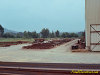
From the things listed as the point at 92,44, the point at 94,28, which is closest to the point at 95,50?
the point at 92,44

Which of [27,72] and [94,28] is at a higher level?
[94,28]

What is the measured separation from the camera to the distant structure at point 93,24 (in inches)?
449

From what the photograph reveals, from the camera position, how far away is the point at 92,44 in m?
11.5

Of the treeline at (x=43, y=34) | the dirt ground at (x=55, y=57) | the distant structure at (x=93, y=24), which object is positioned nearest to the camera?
the dirt ground at (x=55, y=57)

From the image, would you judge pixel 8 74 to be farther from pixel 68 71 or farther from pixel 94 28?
pixel 94 28

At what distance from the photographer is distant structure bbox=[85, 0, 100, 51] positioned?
37.4 feet

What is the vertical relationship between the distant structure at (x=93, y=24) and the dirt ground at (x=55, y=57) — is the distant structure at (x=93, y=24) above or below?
above

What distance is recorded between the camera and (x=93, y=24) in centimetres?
1155

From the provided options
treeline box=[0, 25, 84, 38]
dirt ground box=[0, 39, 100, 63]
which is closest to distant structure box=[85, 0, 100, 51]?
dirt ground box=[0, 39, 100, 63]

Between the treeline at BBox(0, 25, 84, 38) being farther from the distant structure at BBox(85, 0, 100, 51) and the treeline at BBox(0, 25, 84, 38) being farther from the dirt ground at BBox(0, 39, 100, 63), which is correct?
the dirt ground at BBox(0, 39, 100, 63)

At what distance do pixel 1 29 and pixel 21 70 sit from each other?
73671mm

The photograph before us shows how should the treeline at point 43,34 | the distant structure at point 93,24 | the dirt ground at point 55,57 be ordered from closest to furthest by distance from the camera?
the dirt ground at point 55,57
the distant structure at point 93,24
the treeline at point 43,34

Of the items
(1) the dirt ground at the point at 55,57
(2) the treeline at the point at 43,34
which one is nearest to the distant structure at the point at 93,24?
(1) the dirt ground at the point at 55,57

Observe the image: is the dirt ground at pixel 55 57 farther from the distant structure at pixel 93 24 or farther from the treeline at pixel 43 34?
the treeline at pixel 43 34
